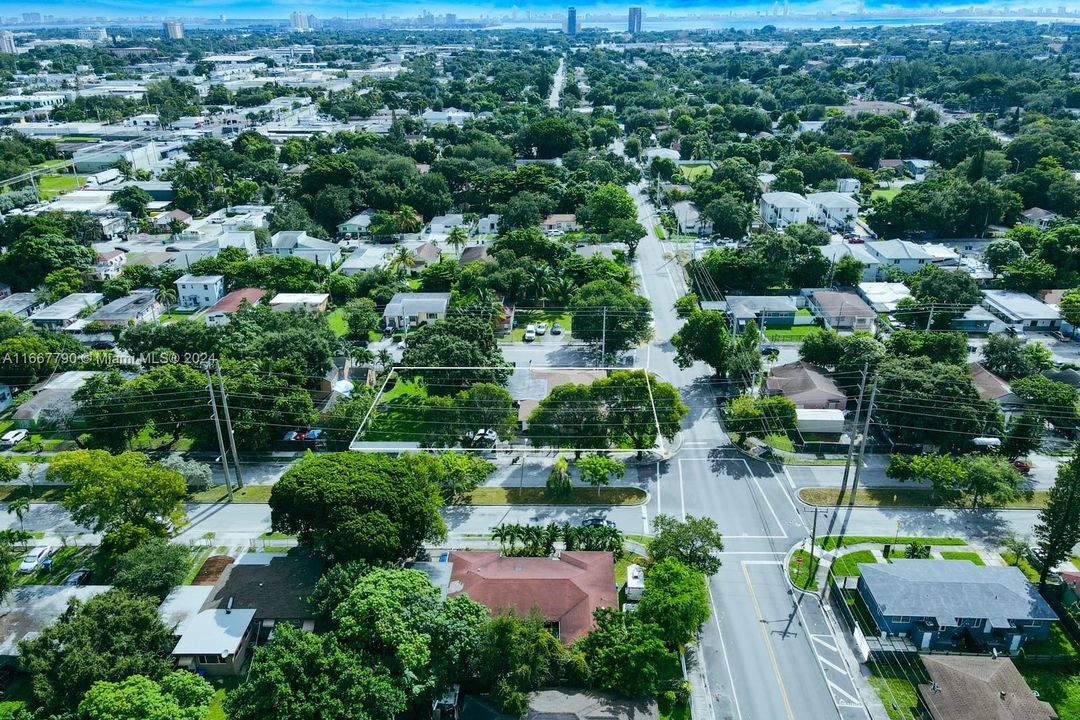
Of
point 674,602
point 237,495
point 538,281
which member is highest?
point 538,281

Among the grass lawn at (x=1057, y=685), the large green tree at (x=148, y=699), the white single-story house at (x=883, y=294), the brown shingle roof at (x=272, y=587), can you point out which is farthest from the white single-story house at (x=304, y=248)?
the grass lawn at (x=1057, y=685)

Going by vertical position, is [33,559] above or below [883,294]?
below

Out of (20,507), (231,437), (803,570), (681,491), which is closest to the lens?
(803,570)

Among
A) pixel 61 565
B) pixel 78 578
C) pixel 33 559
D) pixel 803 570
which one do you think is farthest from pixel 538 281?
pixel 33 559

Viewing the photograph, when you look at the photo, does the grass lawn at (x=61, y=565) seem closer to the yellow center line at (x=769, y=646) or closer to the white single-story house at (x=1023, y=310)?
the yellow center line at (x=769, y=646)

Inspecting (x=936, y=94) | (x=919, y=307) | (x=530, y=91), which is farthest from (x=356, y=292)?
(x=936, y=94)

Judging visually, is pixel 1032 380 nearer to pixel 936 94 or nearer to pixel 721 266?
pixel 721 266

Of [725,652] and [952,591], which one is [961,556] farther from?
[725,652]
